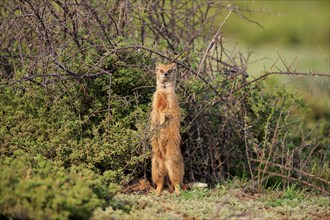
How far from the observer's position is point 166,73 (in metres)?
7.84

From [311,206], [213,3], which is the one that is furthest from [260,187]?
[213,3]

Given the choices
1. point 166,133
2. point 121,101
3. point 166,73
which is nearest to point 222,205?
point 166,133

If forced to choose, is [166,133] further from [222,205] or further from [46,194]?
[46,194]

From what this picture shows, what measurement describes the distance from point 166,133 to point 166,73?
0.67 meters

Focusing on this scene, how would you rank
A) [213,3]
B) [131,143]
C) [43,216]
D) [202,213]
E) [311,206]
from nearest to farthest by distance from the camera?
[43,216]
[202,213]
[311,206]
[131,143]
[213,3]

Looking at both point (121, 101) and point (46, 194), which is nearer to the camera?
point (46, 194)

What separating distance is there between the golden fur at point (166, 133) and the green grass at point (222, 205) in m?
0.23

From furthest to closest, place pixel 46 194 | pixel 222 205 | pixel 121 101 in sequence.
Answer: pixel 121 101 → pixel 222 205 → pixel 46 194

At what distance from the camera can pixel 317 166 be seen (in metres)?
9.02

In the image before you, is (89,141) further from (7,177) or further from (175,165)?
(7,177)

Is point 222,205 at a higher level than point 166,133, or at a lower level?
lower

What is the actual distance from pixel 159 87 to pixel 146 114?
0.38 metres

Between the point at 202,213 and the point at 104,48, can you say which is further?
the point at 104,48

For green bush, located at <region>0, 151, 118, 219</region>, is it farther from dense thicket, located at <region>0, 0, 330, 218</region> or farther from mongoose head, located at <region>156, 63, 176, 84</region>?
mongoose head, located at <region>156, 63, 176, 84</region>
